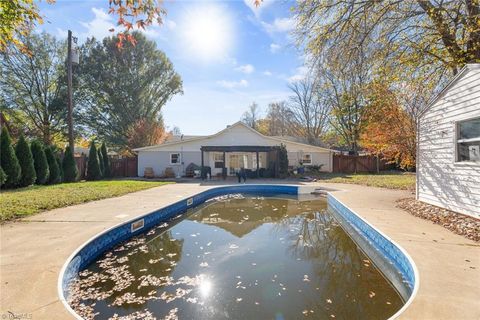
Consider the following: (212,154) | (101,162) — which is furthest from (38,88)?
(212,154)

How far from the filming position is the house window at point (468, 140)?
6.00 m

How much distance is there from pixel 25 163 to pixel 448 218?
15964 mm

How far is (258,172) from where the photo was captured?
19.7 m

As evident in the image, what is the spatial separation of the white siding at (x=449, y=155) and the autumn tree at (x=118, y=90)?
941 inches

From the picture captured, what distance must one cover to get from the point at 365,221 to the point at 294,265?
2.57 meters

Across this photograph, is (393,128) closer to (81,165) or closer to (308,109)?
(81,165)

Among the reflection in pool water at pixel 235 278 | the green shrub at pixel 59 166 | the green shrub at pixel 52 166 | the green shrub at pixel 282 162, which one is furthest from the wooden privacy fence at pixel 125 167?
the reflection in pool water at pixel 235 278

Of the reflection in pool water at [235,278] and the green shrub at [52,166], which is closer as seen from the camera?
the reflection in pool water at [235,278]

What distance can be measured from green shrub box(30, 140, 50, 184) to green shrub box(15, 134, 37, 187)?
680mm

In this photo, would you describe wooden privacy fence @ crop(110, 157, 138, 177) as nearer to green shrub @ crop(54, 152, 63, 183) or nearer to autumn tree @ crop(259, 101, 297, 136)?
green shrub @ crop(54, 152, 63, 183)

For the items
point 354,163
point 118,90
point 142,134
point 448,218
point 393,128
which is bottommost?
point 448,218

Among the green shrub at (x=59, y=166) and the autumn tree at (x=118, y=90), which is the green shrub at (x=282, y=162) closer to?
the green shrub at (x=59, y=166)

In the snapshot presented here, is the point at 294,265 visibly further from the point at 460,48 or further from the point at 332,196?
the point at 460,48

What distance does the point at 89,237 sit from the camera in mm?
4914
